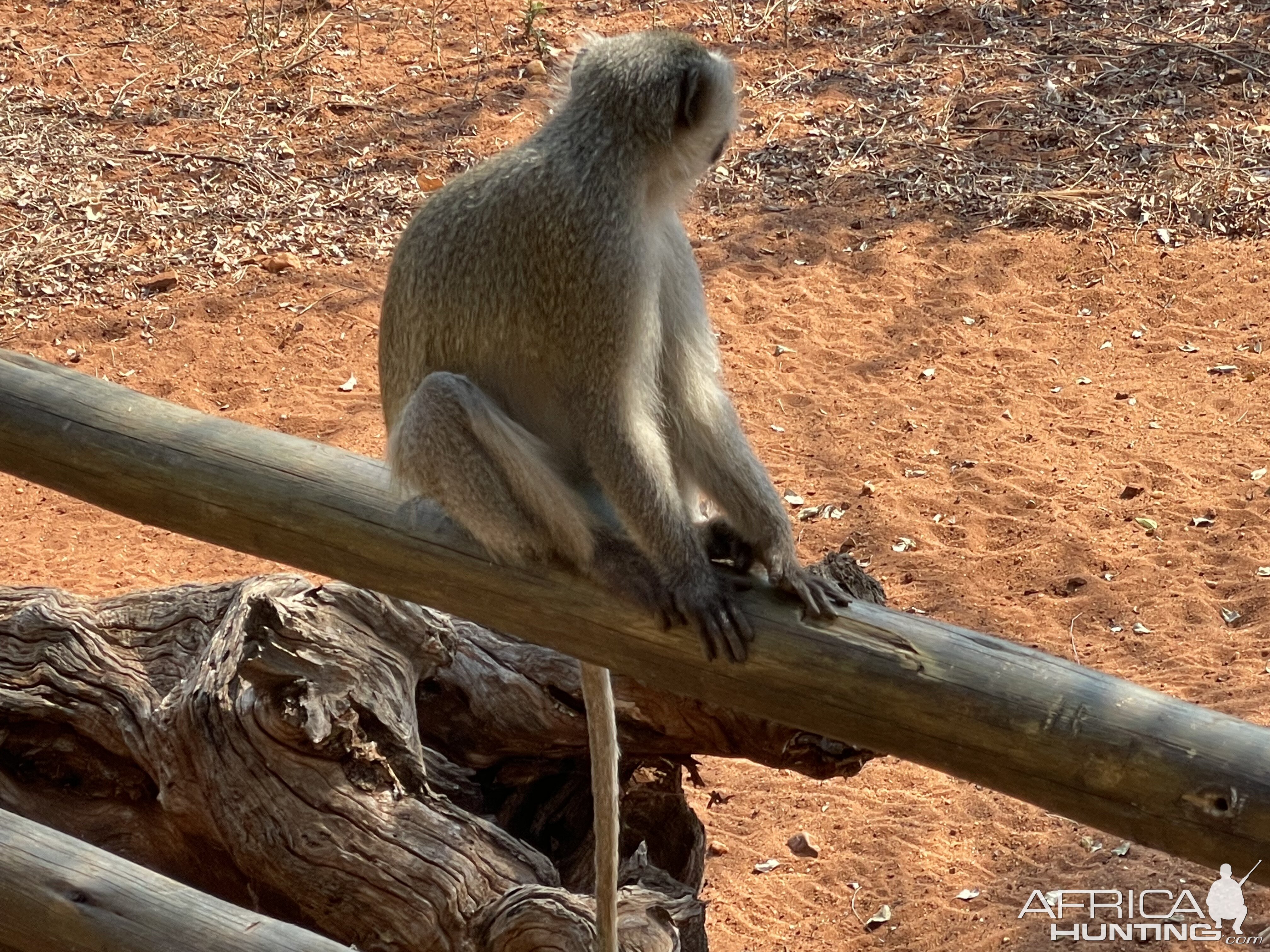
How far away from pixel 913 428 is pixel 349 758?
4526 mm

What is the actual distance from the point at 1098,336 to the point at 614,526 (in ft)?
18.3

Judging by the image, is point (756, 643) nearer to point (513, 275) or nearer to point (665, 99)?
point (513, 275)

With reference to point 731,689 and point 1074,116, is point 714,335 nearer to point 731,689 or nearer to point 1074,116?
point 731,689

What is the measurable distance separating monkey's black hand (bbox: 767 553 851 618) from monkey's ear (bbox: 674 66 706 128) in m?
1.23

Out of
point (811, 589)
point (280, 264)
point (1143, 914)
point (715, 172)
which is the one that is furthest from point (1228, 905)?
point (280, 264)

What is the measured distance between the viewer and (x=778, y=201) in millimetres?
10180

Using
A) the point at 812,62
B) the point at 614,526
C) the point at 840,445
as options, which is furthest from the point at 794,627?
the point at 812,62

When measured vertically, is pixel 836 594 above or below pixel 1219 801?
above

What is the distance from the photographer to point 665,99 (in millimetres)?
3711

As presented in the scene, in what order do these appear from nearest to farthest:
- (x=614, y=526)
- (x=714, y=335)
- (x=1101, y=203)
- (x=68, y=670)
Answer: (x=614, y=526) → (x=714, y=335) → (x=68, y=670) → (x=1101, y=203)

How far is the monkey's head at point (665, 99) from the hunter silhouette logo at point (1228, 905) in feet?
9.71

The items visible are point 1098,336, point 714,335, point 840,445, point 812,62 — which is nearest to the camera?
point 714,335

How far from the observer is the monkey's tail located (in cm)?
360

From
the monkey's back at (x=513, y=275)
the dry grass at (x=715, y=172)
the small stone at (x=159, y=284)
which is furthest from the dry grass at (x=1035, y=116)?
the monkey's back at (x=513, y=275)
